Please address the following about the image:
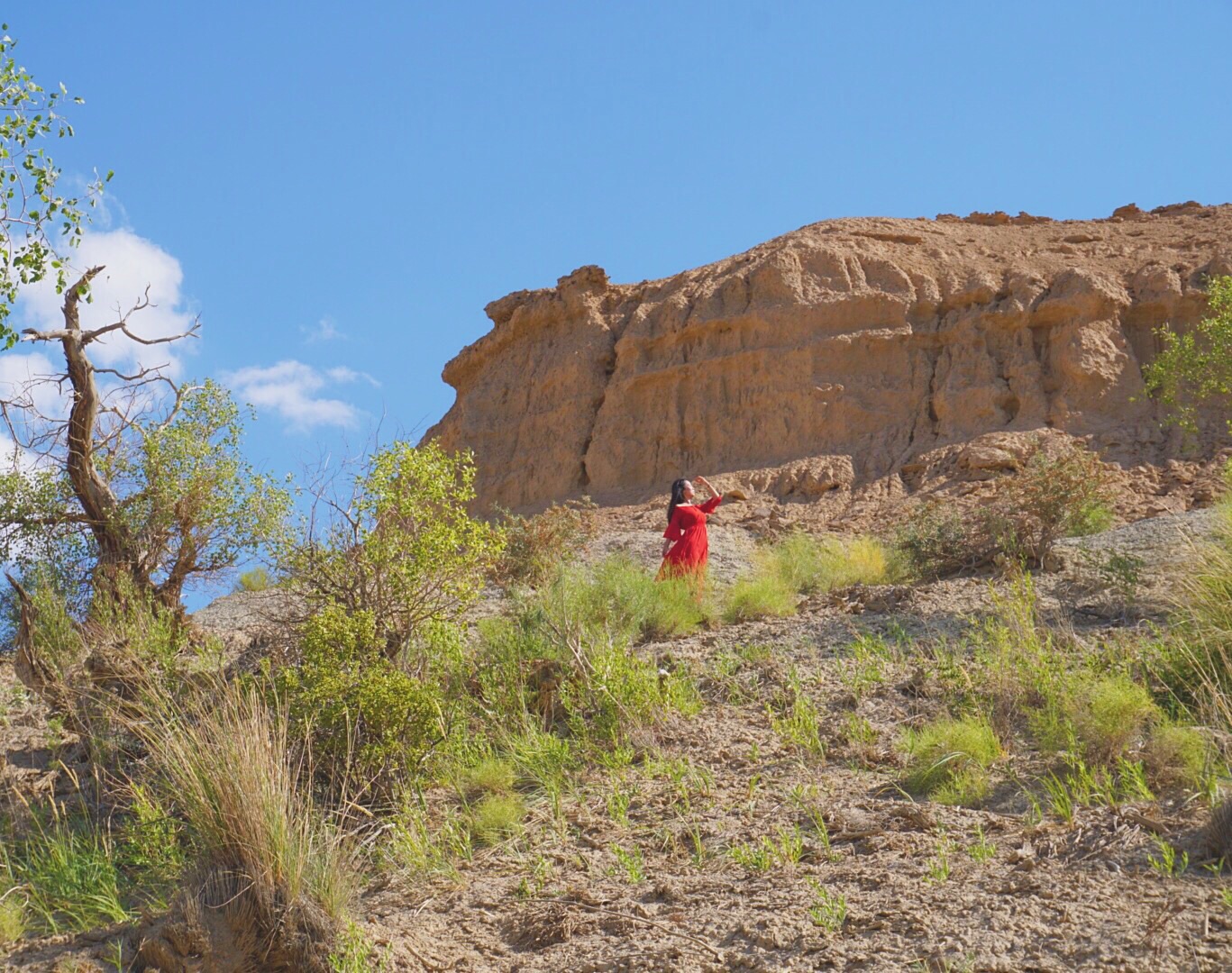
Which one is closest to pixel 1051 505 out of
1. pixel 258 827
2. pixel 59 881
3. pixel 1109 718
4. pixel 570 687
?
pixel 1109 718

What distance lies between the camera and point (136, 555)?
10945 millimetres

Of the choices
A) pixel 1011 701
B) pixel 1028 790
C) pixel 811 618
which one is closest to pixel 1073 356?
pixel 811 618

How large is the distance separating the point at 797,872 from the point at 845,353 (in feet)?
50.0

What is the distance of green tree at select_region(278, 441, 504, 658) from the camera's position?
27.0ft

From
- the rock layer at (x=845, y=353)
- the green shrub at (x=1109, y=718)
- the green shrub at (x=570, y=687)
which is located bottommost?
the green shrub at (x=1109, y=718)

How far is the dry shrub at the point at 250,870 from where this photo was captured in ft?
17.9

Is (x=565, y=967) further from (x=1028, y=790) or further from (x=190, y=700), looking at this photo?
(x=190, y=700)

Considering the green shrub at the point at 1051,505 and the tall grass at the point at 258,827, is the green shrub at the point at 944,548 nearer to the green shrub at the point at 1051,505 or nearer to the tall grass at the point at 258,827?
the green shrub at the point at 1051,505

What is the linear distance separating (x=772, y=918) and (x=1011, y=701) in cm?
275

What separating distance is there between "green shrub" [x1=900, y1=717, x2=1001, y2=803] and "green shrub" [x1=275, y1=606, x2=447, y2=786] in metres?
2.82

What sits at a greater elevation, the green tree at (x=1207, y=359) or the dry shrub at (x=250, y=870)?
the green tree at (x=1207, y=359)

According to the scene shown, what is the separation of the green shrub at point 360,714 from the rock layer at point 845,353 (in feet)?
39.3

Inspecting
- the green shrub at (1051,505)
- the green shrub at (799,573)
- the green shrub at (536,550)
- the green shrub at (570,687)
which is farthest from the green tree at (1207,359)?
the green shrub at (570,687)

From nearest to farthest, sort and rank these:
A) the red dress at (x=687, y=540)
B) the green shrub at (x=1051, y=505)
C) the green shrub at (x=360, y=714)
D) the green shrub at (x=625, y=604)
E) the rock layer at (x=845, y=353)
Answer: the green shrub at (x=360, y=714), the green shrub at (x=625, y=604), the green shrub at (x=1051, y=505), the red dress at (x=687, y=540), the rock layer at (x=845, y=353)
